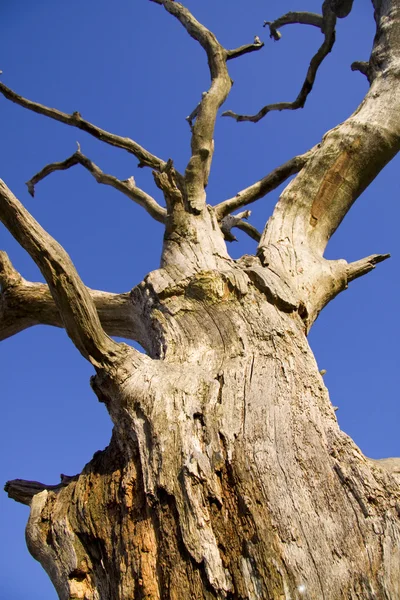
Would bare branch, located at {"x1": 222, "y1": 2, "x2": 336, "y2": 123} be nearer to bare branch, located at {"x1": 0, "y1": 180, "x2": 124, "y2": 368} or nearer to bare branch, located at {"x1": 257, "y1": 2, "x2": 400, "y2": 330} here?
bare branch, located at {"x1": 257, "y1": 2, "x2": 400, "y2": 330}

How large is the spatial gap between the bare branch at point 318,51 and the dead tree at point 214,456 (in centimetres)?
255

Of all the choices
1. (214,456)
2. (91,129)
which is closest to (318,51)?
(91,129)

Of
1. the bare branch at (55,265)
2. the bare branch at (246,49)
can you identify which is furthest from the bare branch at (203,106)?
the bare branch at (55,265)

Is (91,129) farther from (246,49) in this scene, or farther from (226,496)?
(226,496)

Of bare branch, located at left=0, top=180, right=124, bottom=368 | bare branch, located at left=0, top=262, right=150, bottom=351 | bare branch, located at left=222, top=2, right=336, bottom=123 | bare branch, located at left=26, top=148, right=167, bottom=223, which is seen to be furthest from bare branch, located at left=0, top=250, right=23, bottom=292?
bare branch, located at left=222, top=2, right=336, bottom=123

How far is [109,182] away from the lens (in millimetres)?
4523

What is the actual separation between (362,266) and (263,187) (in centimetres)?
132

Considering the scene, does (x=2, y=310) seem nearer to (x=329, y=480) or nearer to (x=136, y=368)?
(x=136, y=368)

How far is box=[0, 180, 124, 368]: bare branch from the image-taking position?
1.82m

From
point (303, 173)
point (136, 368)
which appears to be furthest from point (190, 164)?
point (136, 368)

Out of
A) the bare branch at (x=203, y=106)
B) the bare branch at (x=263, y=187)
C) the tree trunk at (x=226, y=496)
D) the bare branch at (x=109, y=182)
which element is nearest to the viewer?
the tree trunk at (x=226, y=496)

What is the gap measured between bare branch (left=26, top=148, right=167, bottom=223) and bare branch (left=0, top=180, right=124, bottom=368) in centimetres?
222

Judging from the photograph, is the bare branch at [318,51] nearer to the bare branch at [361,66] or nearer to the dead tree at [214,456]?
the bare branch at [361,66]

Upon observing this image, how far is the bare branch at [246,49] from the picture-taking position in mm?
4430
